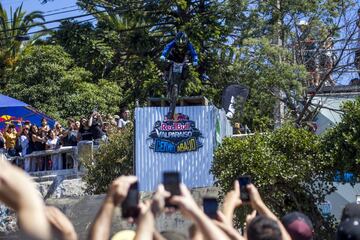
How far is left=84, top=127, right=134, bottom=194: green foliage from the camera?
16.2 metres

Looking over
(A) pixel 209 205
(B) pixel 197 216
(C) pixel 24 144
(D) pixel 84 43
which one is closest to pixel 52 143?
(C) pixel 24 144

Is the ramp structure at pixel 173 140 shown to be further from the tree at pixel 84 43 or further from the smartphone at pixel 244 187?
the smartphone at pixel 244 187

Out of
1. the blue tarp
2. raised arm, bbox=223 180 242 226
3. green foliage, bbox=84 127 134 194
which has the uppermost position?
the blue tarp

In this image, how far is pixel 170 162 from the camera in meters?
15.8

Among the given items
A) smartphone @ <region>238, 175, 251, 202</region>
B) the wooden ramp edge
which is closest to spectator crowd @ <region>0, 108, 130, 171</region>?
the wooden ramp edge

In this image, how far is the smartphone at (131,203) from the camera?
132 inches

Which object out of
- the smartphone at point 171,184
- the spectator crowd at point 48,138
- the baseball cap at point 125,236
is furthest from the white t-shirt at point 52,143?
the smartphone at point 171,184

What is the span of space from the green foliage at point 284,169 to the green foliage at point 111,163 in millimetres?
5120

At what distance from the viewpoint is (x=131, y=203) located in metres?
3.38

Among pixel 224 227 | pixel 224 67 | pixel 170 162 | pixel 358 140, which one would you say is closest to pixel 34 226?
pixel 224 227

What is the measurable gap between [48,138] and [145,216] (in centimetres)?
1594

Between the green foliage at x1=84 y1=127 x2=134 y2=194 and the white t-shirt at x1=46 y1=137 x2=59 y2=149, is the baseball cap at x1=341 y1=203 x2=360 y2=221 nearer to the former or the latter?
the green foliage at x1=84 y1=127 x2=134 y2=194

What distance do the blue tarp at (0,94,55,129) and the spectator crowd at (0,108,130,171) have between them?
1.61 metres

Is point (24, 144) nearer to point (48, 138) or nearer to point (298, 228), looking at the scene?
point (48, 138)
